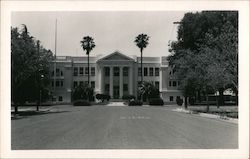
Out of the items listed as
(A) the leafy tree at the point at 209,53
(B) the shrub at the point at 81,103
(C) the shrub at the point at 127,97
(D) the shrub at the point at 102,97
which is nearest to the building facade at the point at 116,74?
(C) the shrub at the point at 127,97

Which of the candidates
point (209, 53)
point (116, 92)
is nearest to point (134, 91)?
point (116, 92)

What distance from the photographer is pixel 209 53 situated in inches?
1438

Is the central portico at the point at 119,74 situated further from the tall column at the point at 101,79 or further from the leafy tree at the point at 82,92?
the leafy tree at the point at 82,92

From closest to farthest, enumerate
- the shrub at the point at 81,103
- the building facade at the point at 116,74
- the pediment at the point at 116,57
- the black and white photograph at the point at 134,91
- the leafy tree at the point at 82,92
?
the black and white photograph at the point at 134,91, the shrub at the point at 81,103, the leafy tree at the point at 82,92, the building facade at the point at 116,74, the pediment at the point at 116,57

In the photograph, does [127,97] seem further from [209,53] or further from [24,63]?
[24,63]

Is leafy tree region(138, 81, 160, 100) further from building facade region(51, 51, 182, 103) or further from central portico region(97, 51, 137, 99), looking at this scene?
central portico region(97, 51, 137, 99)

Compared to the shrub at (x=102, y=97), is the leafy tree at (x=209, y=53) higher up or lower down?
higher up

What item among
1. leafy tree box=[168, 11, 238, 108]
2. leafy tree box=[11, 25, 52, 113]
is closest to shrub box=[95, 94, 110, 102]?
leafy tree box=[168, 11, 238, 108]

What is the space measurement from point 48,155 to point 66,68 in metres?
76.7

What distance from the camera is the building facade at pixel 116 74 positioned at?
293ft

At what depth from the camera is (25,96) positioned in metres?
39.8

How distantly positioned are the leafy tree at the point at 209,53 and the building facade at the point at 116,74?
28.4 m

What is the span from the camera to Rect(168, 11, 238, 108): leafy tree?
33.2 m

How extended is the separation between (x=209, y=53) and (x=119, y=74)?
5522cm
